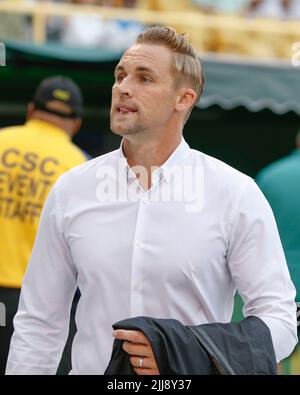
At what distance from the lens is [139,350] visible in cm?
262

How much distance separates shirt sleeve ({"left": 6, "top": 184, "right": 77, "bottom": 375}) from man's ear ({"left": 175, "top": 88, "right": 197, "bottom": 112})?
469mm

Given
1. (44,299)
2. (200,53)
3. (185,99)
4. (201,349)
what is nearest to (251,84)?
(200,53)

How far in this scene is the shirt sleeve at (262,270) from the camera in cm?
278

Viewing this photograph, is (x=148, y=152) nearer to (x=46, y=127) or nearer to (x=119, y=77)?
(x=119, y=77)

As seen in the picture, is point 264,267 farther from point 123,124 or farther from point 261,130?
point 261,130

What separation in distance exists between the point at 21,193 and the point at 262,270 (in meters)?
2.49

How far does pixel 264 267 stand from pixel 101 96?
5.55 m

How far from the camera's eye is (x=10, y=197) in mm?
5078

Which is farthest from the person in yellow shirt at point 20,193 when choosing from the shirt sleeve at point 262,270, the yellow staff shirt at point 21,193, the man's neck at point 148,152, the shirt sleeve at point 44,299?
the shirt sleeve at point 262,270

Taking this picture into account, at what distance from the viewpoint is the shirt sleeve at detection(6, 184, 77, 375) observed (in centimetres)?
303

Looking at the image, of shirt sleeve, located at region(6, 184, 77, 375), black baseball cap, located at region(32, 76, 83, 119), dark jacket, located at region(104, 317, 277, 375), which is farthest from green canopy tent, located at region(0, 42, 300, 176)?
dark jacket, located at region(104, 317, 277, 375)

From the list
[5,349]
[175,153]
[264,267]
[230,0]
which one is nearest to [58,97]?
[5,349]
